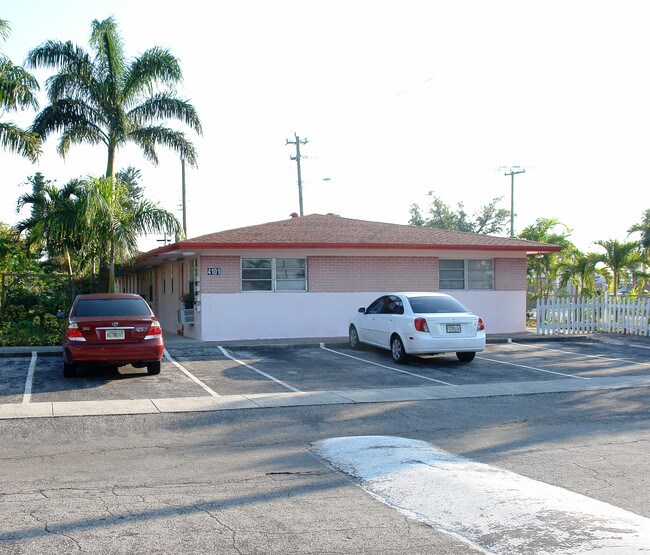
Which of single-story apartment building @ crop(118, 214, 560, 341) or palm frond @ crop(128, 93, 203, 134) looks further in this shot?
palm frond @ crop(128, 93, 203, 134)

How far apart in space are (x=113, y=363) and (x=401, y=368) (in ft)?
19.4

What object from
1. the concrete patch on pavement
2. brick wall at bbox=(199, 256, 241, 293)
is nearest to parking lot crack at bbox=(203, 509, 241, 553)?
the concrete patch on pavement

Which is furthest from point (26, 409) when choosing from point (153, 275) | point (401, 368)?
point (153, 275)

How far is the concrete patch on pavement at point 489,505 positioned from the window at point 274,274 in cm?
1316

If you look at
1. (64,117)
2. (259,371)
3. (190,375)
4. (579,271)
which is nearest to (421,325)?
(259,371)

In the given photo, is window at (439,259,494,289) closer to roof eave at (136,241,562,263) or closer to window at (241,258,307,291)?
roof eave at (136,241,562,263)

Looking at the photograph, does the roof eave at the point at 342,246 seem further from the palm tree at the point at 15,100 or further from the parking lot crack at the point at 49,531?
the parking lot crack at the point at 49,531

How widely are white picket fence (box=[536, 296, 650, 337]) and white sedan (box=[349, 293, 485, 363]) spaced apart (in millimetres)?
7716

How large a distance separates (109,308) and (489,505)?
9.43 meters

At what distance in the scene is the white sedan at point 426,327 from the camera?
1584cm

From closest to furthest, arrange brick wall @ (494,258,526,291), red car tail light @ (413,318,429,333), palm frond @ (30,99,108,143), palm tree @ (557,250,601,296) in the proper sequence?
1. red car tail light @ (413,318,429,333)
2. brick wall @ (494,258,526,291)
3. palm frond @ (30,99,108,143)
4. palm tree @ (557,250,601,296)

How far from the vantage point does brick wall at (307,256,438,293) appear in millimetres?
22078

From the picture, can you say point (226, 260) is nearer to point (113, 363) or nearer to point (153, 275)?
point (113, 363)

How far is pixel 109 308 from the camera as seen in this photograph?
45.8 ft
